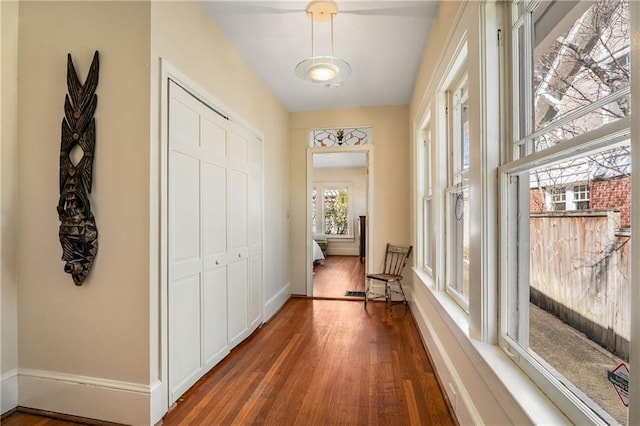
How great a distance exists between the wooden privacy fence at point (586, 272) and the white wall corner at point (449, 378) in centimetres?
72

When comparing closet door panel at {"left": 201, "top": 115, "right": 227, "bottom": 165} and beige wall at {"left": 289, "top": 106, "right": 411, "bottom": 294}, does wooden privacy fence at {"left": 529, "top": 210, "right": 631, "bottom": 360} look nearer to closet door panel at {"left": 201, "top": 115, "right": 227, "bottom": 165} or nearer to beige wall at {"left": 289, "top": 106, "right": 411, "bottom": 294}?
closet door panel at {"left": 201, "top": 115, "right": 227, "bottom": 165}

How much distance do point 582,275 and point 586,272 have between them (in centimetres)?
2

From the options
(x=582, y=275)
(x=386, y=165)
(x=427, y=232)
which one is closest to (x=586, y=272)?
(x=582, y=275)

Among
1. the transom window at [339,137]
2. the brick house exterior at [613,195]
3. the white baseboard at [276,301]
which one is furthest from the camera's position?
the transom window at [339,137]

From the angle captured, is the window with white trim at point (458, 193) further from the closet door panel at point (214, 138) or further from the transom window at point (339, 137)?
the transom window at point (339, 137)

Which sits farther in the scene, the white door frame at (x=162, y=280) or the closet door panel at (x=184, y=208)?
the closet door panel at (x=184, y=208)

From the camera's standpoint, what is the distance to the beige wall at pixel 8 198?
1.81m

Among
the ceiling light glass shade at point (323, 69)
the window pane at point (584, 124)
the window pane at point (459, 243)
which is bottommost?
the window pane at point (459, 243)

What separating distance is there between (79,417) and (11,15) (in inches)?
97.2

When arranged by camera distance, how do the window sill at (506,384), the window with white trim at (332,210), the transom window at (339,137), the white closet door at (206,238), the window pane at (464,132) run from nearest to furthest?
the window sill at (506,384)
the white closet door at (206,238)
the window pane at (464,132)
the transom window at (339,137)
the window with white trim at (332,210)

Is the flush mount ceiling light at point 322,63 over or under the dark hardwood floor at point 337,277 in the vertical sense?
over

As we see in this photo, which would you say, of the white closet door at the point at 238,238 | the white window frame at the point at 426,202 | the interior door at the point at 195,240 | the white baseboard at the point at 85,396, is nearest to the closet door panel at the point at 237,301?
the white closet door at the point at 238,238

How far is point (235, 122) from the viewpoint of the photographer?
274cm

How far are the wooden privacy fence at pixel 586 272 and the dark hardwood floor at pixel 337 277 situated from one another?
134 inches
